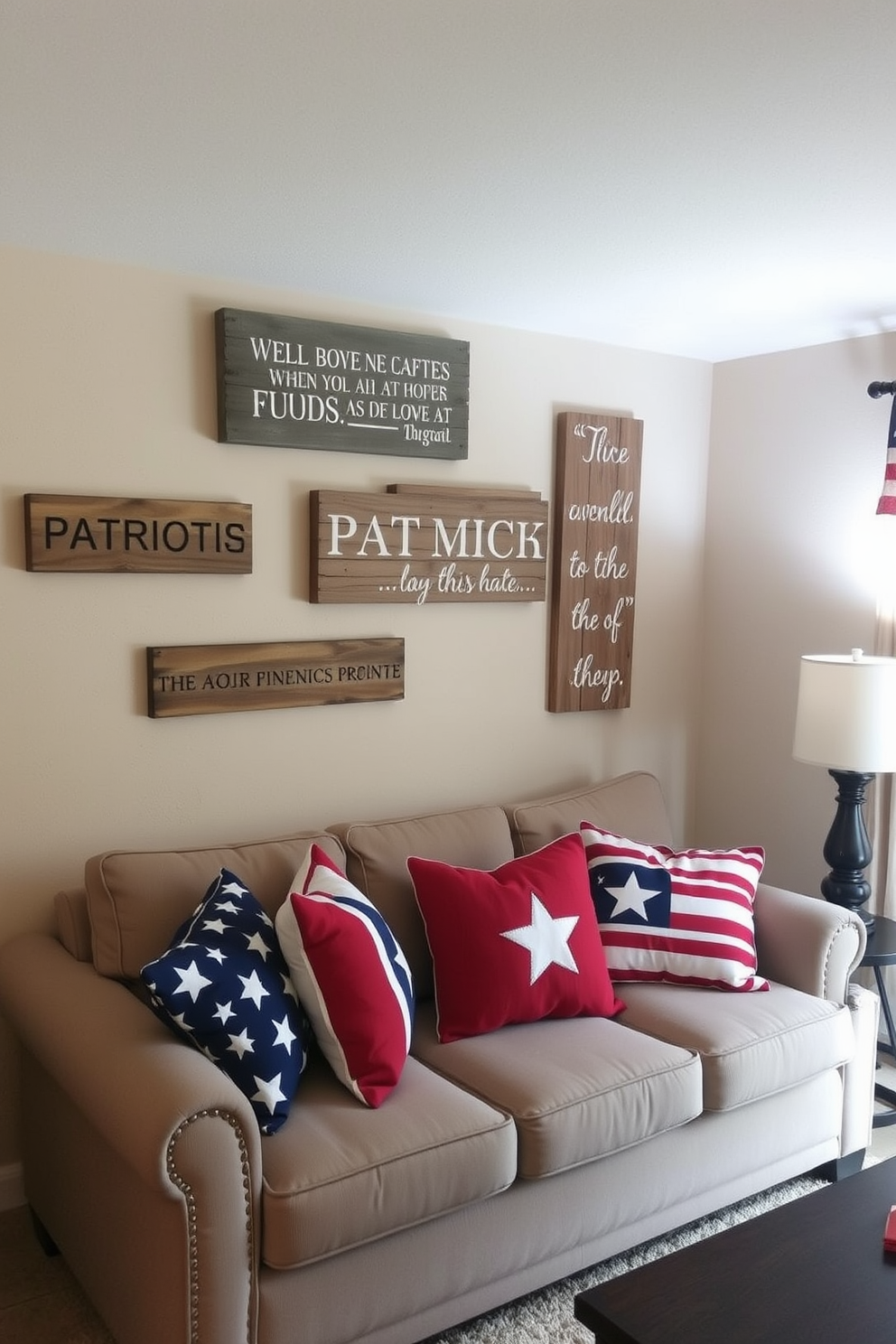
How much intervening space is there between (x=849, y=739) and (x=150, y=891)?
72.6 inches

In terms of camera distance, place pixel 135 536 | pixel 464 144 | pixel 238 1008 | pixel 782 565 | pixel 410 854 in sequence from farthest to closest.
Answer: pixel 782 565 → pixel 410 854 → pixel 135 536 → pixel 238 1008 → pixel 464 144

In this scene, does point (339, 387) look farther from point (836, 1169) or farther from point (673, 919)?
point (836, 1169)

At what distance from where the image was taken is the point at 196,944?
2.18 metres

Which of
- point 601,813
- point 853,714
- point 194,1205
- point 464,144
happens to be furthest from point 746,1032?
point 464,144

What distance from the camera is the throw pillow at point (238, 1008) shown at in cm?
206

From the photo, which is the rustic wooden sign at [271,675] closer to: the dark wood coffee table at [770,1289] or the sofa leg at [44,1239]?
the sofa leg at [44,1239]

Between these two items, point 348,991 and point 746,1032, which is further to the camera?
point 746,1032

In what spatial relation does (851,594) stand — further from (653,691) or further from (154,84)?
(154,84)

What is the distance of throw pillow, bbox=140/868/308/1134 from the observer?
2062mm

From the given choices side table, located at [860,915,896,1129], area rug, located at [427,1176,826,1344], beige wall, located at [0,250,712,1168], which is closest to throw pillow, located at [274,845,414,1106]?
area rug, located at [427,1176,826,1344]

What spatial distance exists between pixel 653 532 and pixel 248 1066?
7.71 feet

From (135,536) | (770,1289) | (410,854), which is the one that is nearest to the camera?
(770,1289)

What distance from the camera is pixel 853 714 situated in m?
3.02

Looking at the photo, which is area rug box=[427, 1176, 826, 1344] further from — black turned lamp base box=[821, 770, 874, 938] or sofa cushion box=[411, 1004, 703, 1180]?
black turned lamp base box=[821, 770, 874, 938]
